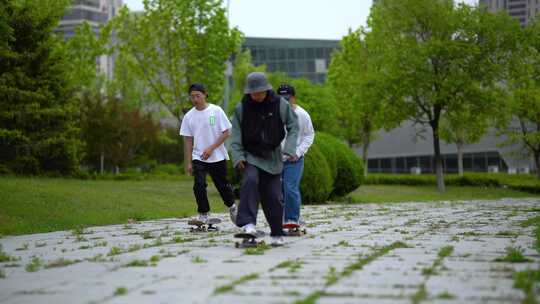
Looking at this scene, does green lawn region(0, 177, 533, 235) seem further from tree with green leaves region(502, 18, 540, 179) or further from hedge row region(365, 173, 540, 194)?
tree with green leaves region(502, 18, 540, 179)

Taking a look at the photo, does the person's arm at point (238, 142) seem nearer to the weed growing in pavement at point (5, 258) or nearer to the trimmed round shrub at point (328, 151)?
the weed growing in pavement at point (5, 258)

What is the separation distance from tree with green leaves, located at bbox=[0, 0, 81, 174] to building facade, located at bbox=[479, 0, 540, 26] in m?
17.6

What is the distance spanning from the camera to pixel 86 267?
6.39 meters

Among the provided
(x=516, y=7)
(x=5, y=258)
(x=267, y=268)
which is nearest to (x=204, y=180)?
(x=5, y=258)

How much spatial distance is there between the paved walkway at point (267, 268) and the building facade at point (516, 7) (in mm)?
23304

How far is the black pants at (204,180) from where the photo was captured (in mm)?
10172

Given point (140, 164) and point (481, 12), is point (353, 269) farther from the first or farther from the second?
point (140, 164)

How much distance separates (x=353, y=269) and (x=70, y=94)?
2534 cm

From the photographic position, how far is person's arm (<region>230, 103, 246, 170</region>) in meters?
7.89

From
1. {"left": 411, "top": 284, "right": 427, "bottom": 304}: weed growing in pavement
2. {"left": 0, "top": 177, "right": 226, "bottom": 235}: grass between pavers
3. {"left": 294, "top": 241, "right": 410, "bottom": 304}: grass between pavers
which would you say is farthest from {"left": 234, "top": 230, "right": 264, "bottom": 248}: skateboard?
{"left": 0, "top": 177, "right": 226, "bottom": 235}: grass between pavers

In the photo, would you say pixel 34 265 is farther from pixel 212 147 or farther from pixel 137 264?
pixel 212 147

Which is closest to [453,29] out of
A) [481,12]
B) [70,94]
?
[481,12]

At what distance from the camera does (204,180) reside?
10.2 metres

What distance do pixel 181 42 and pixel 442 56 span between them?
41.0 feet
